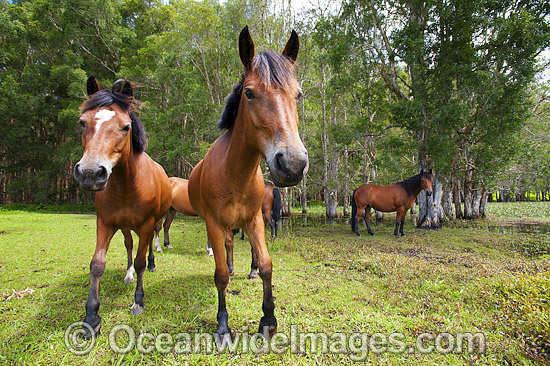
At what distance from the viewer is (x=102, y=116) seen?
2336mm

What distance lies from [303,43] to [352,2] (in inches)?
191

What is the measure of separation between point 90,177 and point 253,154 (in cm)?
141

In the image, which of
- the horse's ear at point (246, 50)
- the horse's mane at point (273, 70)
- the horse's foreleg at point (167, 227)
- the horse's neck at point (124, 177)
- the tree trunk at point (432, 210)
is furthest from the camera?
the tree trunk at point (432, 210)

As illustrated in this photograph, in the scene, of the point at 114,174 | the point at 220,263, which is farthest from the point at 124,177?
the point at 220,263

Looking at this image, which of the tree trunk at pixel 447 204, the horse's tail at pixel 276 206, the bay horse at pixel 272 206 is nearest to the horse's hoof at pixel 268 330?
the bay horse at pixel 272 206

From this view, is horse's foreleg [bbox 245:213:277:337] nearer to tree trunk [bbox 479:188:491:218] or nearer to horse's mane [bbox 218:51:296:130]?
horse's mane [bbox 218:51:296:130]

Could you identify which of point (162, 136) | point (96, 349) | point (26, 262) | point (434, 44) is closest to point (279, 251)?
point (96, 349)

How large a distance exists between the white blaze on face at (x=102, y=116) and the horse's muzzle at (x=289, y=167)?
196 cm

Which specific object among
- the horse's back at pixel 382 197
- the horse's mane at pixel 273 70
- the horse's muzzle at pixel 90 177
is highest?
the horse's mane at pixel 273 70

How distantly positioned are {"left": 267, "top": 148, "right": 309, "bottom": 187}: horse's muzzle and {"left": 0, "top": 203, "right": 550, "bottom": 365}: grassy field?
1.60 meters

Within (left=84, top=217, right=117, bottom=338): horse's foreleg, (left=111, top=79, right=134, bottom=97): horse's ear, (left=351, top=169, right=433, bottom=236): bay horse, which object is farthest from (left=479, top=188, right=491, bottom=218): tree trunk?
(left=84, top=217, right=117, bottom=338): horse's foreleg

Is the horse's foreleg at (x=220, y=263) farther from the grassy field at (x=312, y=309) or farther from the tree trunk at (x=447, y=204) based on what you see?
the tree trunk at (x=447, y=204)

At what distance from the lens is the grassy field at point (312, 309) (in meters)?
2.02

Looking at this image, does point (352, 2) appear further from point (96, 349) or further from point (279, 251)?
point (96, 349)
